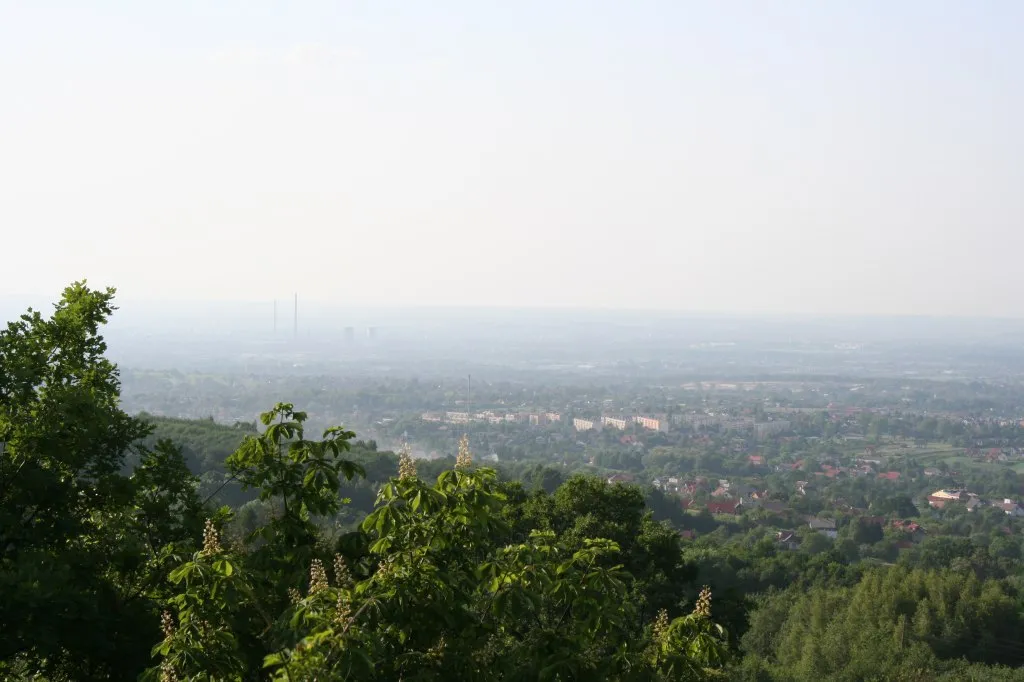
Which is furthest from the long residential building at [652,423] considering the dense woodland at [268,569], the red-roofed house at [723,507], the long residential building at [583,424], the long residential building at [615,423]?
the dense woodland at [268,569]

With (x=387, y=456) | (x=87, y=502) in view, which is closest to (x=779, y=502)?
(x=387, y=456)

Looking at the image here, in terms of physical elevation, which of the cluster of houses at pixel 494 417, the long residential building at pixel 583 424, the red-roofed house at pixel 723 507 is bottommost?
the long residential building at pixel 583 424

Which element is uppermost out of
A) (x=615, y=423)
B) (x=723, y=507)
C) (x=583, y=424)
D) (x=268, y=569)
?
(x=268, y=569)

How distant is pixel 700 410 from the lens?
75.9 metres

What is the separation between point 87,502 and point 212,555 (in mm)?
2415

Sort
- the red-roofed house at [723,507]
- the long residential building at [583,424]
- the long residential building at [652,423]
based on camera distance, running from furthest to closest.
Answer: the long residential building at [652,423] < the long residential building at [583,424] < the red-roofed house at [723,507]

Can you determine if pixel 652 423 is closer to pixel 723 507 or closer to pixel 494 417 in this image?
pixel 494 417

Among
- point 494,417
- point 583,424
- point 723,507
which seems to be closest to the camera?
point 723,507

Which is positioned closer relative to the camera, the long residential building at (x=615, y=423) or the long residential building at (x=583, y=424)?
the long residential building at (x=583, y=424)

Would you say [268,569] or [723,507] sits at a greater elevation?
[268,569]

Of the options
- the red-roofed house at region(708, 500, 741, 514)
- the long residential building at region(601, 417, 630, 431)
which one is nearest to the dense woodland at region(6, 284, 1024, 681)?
the red-roofed house at region(708, 500, 741, 514)

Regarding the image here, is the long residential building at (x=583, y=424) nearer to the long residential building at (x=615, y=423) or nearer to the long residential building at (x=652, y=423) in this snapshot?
the long residential building at (x=615, y=423)

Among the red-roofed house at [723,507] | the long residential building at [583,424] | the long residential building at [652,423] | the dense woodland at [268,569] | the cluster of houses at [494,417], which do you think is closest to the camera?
the dense woodland at [268,569]

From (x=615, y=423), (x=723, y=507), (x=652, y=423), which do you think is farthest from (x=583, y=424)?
(x=723, y=507)
